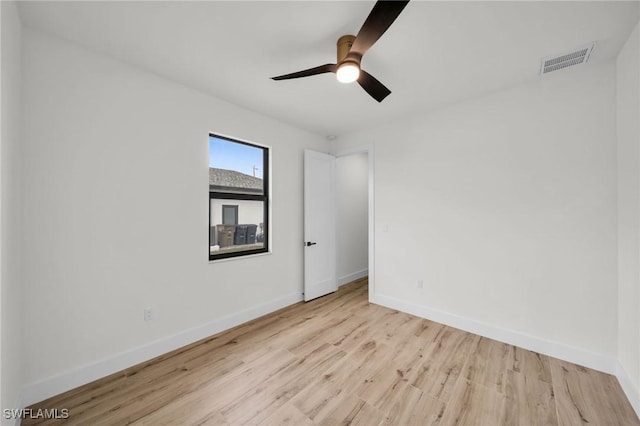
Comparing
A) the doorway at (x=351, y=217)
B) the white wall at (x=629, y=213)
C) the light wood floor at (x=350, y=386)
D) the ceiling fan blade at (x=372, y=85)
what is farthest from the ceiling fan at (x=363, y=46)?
the light wood floor at (x=350, y=386)

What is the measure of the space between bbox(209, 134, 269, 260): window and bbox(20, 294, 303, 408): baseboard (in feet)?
2.43

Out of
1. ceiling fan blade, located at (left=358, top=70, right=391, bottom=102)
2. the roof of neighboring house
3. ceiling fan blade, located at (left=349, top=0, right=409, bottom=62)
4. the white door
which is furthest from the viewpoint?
the white door

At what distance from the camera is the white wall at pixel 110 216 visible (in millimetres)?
1791

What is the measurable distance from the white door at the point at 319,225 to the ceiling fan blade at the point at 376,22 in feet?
7.01

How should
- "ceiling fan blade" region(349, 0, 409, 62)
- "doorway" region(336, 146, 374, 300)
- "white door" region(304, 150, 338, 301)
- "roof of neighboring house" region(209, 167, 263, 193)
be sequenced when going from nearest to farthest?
"ceiling fan blade" region(349, 0, 409, 62), "roof of neighboring house" region(209, 167, 263, 193), "white door" region(304, 150, 338, 301), "doorway" region(336, 146, 374, 300)

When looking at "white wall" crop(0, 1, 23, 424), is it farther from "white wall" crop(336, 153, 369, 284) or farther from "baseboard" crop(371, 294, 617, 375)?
"white wall" crop(336, 153, 369, 284)

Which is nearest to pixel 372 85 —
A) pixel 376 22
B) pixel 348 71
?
pixel 348 71

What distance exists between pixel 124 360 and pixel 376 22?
311 centimetres

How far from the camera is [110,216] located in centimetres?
208

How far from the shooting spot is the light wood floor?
166 centimetres

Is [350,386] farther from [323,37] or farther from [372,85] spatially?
[323,37]

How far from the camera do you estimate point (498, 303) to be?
2.65m

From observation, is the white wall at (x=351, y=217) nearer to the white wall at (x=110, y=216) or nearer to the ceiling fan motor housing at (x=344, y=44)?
the white wall at (x=110, y=216)

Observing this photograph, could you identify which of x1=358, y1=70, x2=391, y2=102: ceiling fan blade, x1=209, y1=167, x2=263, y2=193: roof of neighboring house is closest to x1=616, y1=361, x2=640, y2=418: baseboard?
x1=358, y1=70, x2=391, y2=102: ceiling fan blade
